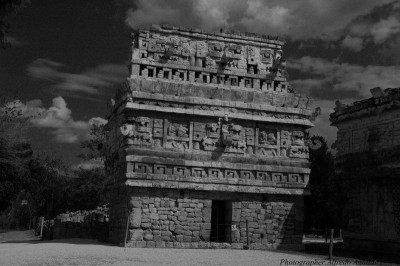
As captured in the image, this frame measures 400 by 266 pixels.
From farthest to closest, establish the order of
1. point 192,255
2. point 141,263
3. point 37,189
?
point 37,189 → point 192,255 → point 141,263

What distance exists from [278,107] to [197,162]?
12.6ft

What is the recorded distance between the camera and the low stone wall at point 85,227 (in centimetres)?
1948

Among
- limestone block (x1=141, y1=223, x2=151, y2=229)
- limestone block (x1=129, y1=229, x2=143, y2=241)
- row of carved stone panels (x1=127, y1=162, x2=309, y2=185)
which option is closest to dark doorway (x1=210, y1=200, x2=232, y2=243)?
row of carved stone panels (x1=127, y1=162, x2=309, y2=185)

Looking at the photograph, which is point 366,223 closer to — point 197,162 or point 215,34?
point 197,162

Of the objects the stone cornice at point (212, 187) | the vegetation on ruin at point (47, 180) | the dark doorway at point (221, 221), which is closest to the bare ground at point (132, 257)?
the dark doorway at point (221, 221)

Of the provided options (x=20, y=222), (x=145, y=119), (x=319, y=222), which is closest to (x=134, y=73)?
(x=145, y=119)

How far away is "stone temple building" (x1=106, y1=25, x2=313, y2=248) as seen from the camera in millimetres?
15844

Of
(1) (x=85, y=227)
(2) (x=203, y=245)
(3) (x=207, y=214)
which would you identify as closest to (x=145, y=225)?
(2) (x=203, y=245)

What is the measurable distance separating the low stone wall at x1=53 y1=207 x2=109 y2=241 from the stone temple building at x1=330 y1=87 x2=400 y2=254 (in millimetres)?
9900

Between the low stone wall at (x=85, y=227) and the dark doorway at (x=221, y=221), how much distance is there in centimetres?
443

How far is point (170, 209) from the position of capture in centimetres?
1587

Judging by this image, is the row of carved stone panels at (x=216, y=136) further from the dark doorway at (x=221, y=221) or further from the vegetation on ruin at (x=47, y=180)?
the vegetation on ruin at (x=47, y=180)

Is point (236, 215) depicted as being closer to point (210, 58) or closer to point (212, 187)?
point (212, 187)

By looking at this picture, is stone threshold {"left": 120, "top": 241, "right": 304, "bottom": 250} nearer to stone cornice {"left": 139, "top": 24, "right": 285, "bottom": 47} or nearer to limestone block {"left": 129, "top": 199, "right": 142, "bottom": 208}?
limestone block {"left": 129, "top": 199, "right": 142, "bottom": 208}
